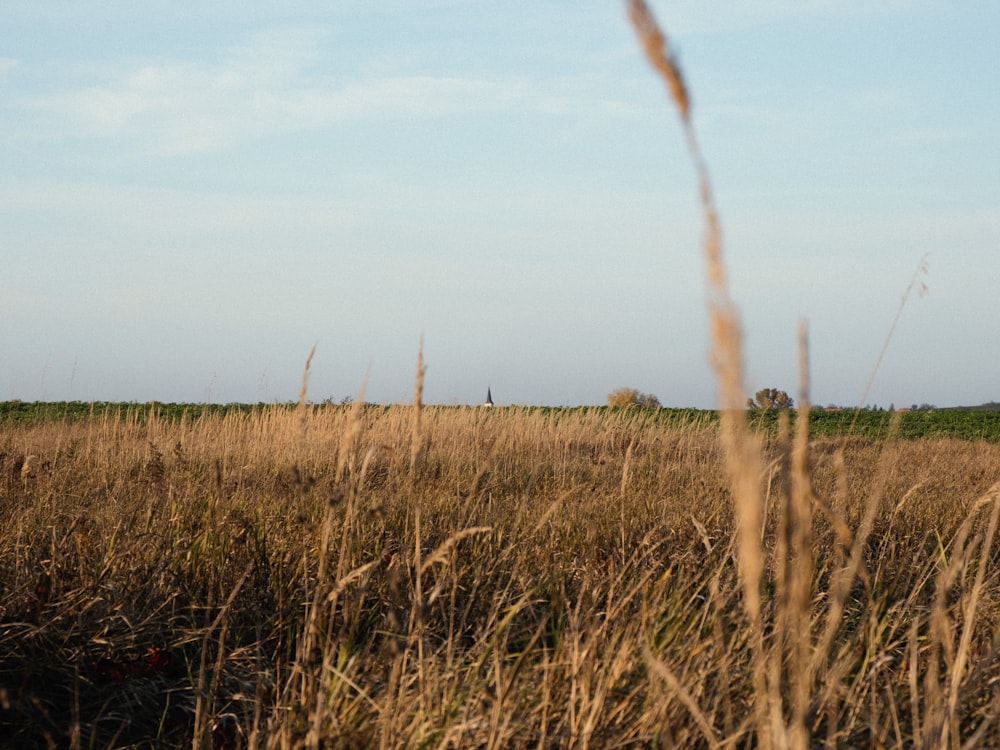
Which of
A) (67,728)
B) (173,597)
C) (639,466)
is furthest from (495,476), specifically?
(67,728)

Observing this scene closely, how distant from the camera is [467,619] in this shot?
10.6 ft

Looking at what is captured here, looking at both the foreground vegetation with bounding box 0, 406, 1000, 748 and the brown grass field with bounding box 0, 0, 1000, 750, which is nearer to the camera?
the brown grass field with bounding box 0, 0, 1000, 750

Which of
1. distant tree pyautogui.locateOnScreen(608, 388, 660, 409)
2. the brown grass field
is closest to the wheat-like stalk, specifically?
the brown grass field

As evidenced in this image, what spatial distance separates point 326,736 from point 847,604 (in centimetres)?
248

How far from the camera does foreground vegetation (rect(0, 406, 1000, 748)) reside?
6.18 feet

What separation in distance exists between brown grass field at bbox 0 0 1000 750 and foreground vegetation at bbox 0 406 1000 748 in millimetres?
14

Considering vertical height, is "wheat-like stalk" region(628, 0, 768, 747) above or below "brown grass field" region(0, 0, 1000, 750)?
above

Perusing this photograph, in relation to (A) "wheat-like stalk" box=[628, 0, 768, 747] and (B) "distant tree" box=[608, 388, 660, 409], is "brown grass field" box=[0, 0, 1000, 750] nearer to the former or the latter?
(A) "wheat-like stalk" box=[628, 0, 768, 747]

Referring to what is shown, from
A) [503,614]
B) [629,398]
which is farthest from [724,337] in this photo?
[629,398]

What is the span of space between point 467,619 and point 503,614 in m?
0.16

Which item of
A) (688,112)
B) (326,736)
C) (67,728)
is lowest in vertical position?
(67,728)

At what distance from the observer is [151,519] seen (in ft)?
12.9

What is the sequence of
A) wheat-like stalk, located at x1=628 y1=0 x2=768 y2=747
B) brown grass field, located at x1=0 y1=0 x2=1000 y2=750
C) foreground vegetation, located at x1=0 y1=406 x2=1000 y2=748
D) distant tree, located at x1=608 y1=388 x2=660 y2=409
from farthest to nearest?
distant tree, located at x1=608 y1=388 x2=660 y2=409 < foreground vegetation, located at x1=0 y1=406 x2=1000 y2=748 < brown grass field, located at x1=0 y1=0 x2=1000 y2=750 < wheat-like stalk, located at x1=628 y1=0 x2=768 y2=747

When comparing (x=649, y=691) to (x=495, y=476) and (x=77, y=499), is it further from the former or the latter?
(x=495, y=476)
